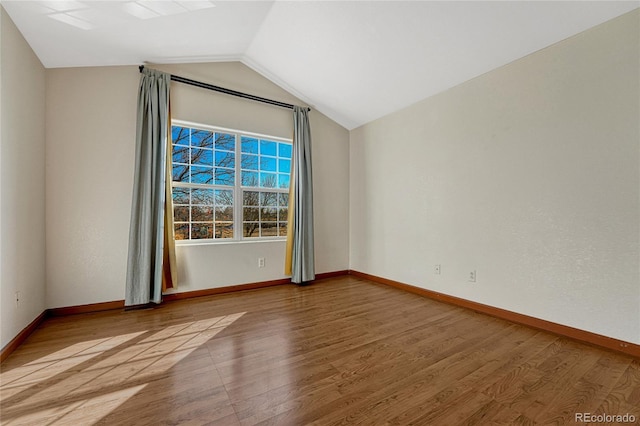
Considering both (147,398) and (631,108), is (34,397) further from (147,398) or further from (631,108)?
(631,108)

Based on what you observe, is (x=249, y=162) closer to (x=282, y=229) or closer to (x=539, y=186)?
(x=282, y=229)

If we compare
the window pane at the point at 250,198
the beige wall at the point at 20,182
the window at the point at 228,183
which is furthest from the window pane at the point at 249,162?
the beige wall at the point at 20,182

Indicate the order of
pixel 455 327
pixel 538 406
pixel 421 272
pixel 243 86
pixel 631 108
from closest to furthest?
pixel 538 406, pixel 631 108, pixel 455 327, pixel 421 272, pixel 243 86

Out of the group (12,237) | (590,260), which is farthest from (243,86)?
(590,260)

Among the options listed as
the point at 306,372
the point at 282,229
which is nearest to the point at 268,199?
the point at 282,229

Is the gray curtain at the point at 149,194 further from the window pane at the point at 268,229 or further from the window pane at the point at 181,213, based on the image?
the window pane at the point at 268,229

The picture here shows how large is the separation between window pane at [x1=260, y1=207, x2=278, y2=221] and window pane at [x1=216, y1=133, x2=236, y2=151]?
100 centimetres

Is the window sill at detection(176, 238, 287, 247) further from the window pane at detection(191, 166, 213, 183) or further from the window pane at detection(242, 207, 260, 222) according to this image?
the window pane at detection(191, 166, 213, 183)

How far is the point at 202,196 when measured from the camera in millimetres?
3537

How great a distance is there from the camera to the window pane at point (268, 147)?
4012mm

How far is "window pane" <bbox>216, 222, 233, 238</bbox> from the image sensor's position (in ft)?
11.9

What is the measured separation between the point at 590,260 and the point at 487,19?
2179 millimetres

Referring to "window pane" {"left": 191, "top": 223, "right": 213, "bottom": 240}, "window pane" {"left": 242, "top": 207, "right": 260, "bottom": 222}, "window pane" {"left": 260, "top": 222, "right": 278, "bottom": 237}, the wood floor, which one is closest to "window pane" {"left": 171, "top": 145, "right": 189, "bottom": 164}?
"window pane" {"left": 191, "top": 223, "right": 213, "bottom": 240}

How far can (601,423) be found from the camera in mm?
1306
